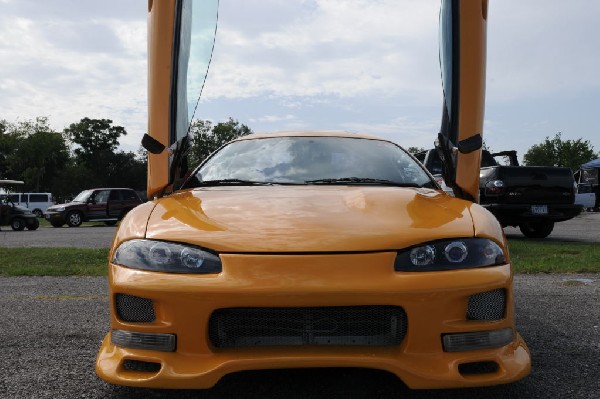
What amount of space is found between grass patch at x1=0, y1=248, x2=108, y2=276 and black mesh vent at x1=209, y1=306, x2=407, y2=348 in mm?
4879

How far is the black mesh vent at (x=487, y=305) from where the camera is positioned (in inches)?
86.7


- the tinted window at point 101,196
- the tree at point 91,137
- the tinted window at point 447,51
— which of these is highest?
the tree at point 91,137

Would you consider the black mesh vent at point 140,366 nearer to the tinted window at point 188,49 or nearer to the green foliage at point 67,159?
the tinted window at point 188,49

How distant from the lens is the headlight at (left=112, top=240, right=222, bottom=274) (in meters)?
2.23

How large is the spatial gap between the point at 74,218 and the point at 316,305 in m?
21.2

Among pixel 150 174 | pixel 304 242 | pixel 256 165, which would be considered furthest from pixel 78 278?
pixel 304 242

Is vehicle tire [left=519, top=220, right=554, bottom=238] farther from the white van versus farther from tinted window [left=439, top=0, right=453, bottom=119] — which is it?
Result: the white van

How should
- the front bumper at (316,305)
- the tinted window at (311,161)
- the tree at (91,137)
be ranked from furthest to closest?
the tree at (91,137) → the tinted window at (311,161) → the front bumper at (316,305)

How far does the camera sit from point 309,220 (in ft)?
7.89

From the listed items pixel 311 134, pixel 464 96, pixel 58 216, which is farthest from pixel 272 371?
pixel 58 216

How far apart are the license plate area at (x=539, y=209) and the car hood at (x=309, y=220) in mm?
Result: 8913

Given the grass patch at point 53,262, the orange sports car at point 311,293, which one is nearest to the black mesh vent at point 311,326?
the orange sports car at point 311,293

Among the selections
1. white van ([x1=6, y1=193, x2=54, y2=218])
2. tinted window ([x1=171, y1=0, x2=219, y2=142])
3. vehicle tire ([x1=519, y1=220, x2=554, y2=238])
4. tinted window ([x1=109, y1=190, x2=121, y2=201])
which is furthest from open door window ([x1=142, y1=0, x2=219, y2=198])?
white van ([x1=6, y1=193, x2=54, y2=218])

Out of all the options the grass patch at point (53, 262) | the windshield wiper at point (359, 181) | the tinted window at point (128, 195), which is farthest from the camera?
the tinted window at point (128, 195)
